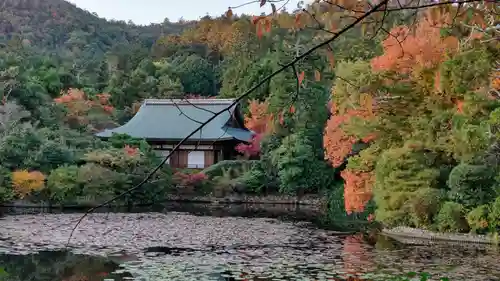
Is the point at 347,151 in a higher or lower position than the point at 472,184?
higher

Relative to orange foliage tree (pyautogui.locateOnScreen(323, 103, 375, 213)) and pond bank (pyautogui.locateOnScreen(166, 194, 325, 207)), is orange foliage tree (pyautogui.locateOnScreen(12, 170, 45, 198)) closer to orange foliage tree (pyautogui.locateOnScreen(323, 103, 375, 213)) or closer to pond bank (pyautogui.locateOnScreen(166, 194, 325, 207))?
pond bank (pyautogui.locateOnScreen(166, 194, 325, 207))

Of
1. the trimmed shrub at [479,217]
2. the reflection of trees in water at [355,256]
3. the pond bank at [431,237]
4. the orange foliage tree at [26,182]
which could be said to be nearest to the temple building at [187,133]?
the orange foliage tree at [26,182]

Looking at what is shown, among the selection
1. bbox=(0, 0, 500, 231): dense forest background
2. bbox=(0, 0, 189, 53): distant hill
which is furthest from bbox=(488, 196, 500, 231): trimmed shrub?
bbox=(0, 0, 189, 53): distant hill

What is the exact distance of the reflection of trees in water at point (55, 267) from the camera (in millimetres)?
8078

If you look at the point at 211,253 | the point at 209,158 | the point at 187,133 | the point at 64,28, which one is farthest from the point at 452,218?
the point at 64,28

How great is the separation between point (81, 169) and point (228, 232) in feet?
21.8

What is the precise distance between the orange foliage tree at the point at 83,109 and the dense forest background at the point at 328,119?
0.19 feet

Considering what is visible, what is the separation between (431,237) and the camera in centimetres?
1257

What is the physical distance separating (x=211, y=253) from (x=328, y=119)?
40.1ft

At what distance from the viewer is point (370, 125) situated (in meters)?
13.4

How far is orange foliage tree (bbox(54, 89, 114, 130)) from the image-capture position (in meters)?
25.1

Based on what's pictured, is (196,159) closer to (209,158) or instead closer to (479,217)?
(209,158)

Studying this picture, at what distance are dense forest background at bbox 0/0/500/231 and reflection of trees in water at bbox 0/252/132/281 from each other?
3575 millimetres

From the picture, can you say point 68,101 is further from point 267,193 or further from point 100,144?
point 267,193
